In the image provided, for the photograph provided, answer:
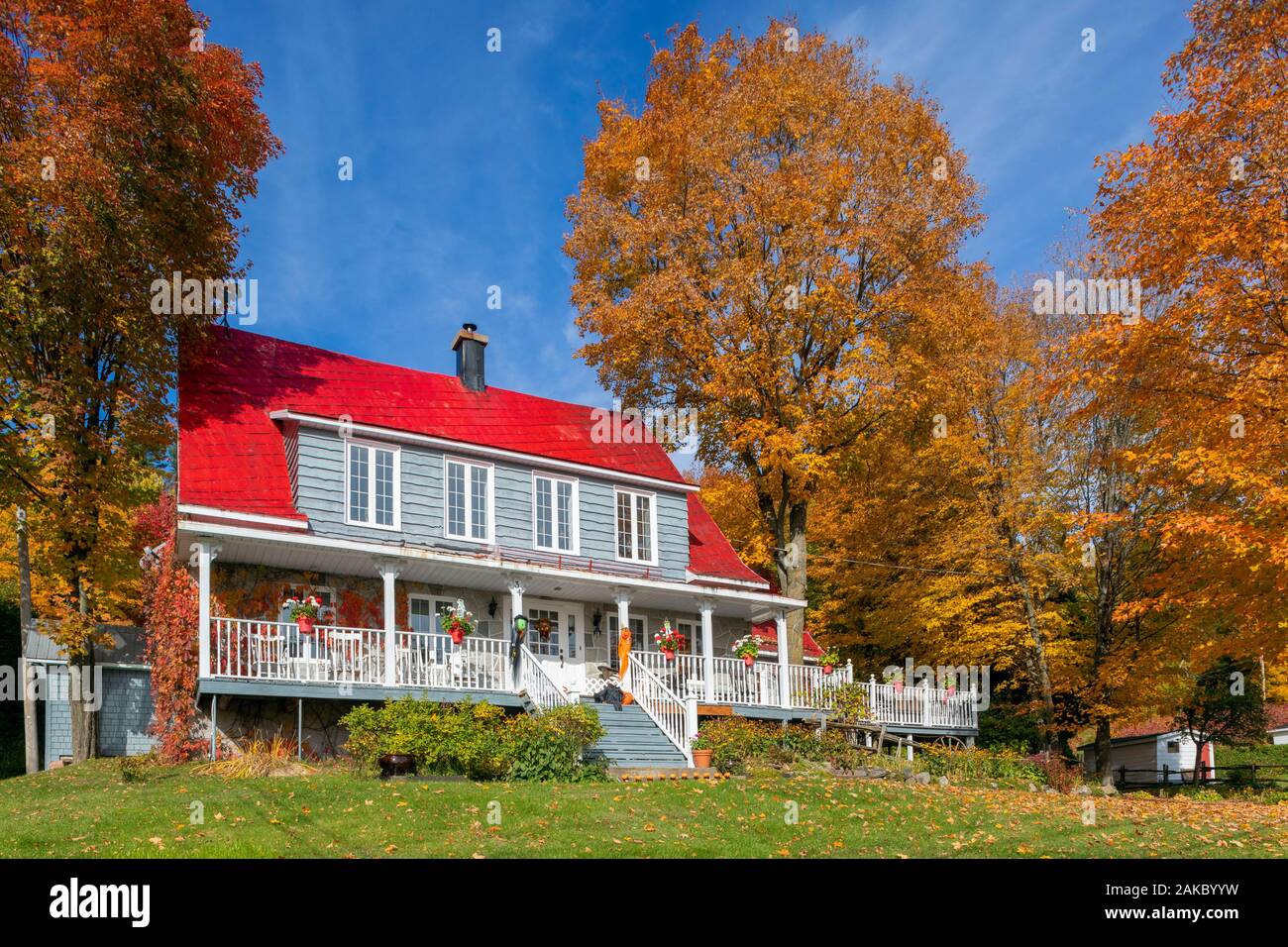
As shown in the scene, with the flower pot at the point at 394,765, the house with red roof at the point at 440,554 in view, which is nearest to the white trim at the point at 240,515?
the house with red roof at the point at 440,554

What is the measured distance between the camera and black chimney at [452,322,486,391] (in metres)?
24.7

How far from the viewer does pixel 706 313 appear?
24312mm

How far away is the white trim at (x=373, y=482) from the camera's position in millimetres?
20125

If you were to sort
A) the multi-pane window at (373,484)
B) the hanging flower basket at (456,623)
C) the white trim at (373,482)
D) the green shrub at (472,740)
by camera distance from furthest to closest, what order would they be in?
the multi-pane window at (373,484) → the white trim at (373,482) → the hanging flower basket at (456,623) → the green shrub at (472,740)

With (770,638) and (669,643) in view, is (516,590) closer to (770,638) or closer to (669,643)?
(669,643)

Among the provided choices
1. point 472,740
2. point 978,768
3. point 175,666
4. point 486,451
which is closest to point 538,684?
point 472,740

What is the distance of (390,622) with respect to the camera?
1866cm

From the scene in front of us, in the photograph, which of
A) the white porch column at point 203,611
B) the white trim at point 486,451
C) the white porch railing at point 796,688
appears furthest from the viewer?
the white porch railing at point 796,688

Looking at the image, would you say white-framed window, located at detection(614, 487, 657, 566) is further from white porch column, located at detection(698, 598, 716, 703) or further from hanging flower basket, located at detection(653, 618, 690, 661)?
hanging flower basket, located at detection(653, 618, 690, 661)

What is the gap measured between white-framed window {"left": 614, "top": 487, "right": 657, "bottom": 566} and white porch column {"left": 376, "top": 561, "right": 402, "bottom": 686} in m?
6.11

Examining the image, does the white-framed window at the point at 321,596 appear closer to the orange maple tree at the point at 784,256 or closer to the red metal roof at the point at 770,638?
the orange maple tree at the point at 784,256

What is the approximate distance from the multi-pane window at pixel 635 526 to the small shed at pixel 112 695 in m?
9.79

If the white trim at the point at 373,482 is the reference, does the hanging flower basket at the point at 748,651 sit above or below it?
below

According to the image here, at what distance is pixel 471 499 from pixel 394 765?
23.9 ft
